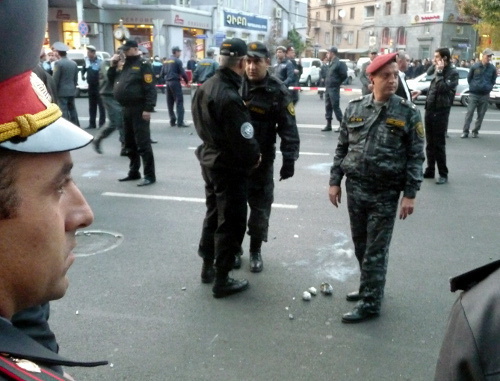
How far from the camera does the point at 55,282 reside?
94 cm

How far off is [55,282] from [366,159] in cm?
289

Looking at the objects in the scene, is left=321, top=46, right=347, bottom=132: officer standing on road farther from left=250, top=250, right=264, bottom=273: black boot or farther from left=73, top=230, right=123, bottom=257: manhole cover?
left=250, top=250, right=264, bottom=273: black boot

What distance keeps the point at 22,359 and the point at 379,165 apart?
2.99m

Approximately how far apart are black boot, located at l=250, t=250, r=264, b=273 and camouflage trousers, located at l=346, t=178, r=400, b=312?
1.08m

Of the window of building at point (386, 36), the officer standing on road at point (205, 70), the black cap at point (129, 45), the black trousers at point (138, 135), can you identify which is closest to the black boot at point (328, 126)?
the officer standing on road at point (205, 70)

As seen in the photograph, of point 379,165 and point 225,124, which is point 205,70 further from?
point 379,165

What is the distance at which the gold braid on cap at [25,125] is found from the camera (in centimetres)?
83

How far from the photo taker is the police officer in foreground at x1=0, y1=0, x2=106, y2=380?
2.73 ft

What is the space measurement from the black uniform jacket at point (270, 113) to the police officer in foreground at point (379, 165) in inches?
32.1

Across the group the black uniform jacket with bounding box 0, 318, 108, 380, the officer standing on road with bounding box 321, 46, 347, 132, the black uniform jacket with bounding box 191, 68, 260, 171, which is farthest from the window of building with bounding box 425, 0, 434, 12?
the black uniform jacket with bounding box 0, 318, 108, 380

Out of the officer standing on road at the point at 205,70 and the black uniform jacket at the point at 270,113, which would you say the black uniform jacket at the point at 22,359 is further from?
the officer standing on road at the point at 205,70

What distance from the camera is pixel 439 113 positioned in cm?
747

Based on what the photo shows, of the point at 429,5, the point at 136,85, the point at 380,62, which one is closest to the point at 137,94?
the point at 136,85

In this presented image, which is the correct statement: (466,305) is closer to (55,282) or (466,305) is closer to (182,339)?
(55,282)
